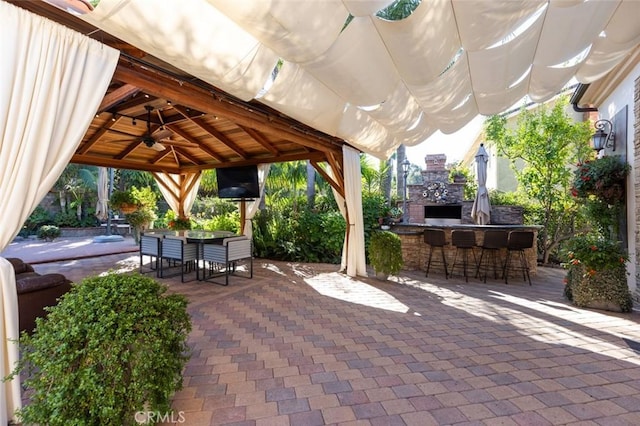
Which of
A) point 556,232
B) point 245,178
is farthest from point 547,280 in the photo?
point 245,178

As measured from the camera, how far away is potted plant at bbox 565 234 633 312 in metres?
3.67

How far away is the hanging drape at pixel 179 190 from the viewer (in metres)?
8.90

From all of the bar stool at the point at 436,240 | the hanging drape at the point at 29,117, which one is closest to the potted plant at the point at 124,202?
the hanging drape at the point at 29,117

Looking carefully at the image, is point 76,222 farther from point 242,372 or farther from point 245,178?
point 242,372

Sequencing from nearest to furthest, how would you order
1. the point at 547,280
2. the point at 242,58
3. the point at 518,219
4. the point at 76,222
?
1. the point at 242,58
2. the point at 547,280
3. the point at 518,219
4. the point at 76,222

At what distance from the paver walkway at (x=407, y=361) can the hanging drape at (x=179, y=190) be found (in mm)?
5150

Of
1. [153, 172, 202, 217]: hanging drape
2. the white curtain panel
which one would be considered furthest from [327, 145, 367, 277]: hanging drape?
[153, 172, 202, 217]: hanging drape

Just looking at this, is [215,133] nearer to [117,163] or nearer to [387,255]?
[117,163]

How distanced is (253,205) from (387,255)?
394 cm

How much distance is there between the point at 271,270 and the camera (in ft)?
21.2

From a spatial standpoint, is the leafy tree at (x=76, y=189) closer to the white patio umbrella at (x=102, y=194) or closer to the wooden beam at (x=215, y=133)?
the white patio umbrella at (x=102, y=194)

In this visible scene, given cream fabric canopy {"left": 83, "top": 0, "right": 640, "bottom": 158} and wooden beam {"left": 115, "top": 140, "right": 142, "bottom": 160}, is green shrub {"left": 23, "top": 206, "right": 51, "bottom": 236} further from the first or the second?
cream fabric canopy {"left": 83, "top": 0, "right": 640, "bottom": 158}

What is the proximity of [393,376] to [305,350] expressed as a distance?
33.0 inches

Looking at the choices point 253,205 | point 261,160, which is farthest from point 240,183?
point 261,160
